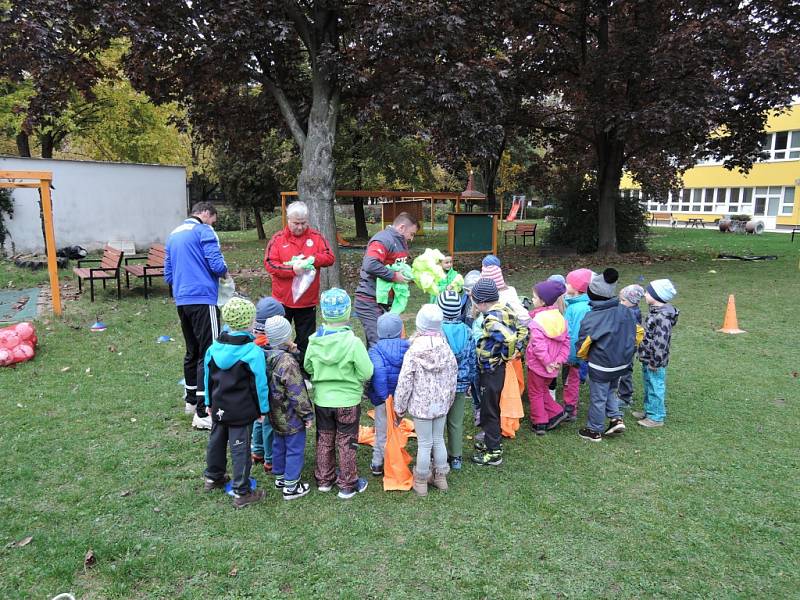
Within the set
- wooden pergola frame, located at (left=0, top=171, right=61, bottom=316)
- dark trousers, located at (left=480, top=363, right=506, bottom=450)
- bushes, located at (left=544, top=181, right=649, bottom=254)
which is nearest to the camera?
dark trousers, located at (left=480, top=363, right=506, bottom=450)

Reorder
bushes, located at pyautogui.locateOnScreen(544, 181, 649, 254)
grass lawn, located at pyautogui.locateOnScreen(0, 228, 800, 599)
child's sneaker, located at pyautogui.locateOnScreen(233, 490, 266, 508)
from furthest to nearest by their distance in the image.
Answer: bushes, located at pyautogui.locateOnScreen(544, 181, 649, 254)
child's sneaker, located at pyautogui.locateOnScreen(233, 490, 266, 508)
grass lawn, located at pyautogui.locateOnScreen(0, 228, 800, 599)

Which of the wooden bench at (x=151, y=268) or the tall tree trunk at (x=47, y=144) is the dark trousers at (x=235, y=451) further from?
the tall tree trunk at (x=47, y=144)

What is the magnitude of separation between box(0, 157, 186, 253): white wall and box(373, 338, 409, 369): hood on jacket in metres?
17.4

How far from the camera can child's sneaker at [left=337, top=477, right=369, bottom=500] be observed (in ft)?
12.7

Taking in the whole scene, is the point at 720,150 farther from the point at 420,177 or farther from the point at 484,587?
the point at 484,587

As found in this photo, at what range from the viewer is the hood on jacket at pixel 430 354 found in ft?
12.4

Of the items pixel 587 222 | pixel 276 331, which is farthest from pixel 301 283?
pixel 587 222

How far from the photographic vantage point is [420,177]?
2675 centimetres

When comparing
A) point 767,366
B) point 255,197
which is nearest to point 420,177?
point 255,197

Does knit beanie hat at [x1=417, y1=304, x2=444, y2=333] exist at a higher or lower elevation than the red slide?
lower

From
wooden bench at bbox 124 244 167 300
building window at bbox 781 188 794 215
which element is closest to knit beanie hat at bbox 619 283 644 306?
wooden bench at bbox 124 244 167 300

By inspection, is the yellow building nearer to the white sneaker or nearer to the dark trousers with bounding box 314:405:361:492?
the white sneaker

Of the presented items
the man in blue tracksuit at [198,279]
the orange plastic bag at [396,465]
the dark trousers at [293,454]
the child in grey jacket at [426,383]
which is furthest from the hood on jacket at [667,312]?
the man in blue tracksuit at [198,279]

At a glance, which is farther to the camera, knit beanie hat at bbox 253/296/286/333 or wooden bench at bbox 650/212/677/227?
wooden bench at bbox 650/212/677/227
